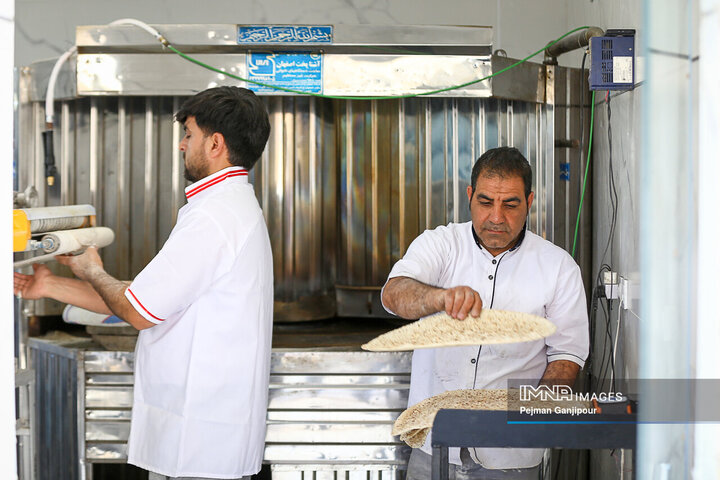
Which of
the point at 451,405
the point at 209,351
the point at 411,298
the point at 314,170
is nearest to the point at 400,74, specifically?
the point at 314,170

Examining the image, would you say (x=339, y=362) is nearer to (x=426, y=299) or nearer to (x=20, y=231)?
(x=426, y=299)

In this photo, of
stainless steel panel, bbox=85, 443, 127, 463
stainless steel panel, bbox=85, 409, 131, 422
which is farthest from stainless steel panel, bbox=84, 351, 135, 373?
stainless steel panel, bbox=85, 443, 127, 463

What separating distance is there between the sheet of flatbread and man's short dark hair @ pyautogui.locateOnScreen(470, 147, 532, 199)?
553mm

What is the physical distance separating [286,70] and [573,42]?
0.94m

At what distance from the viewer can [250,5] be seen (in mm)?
3582

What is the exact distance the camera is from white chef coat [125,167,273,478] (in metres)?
1.88

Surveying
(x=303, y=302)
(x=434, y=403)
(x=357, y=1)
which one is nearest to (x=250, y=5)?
(x=357, y=1)

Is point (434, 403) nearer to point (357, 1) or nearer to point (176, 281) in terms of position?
point (176, 281)

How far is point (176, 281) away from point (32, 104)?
129cm

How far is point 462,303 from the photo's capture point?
1.50 metres

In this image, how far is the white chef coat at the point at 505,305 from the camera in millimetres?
1934

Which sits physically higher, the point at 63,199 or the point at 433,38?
the point at 433,38

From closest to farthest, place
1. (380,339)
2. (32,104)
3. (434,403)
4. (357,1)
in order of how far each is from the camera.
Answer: (380,339) → (434,403) → (32,104) → (357,1)

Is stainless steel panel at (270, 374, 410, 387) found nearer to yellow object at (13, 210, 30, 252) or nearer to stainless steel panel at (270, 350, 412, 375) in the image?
stainless steel panel at (270, 350, 412, 375)
